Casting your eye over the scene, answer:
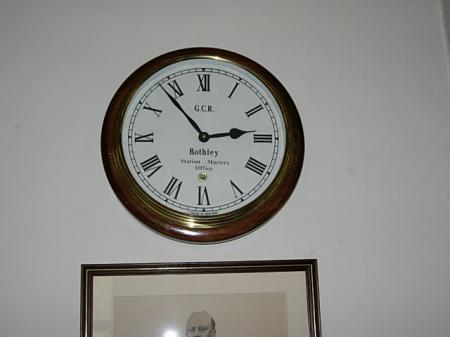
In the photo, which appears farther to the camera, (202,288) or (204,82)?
(204,82)

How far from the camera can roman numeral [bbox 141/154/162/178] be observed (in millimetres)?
1411

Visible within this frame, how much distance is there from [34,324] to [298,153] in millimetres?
736

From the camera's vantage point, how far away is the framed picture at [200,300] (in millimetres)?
1329

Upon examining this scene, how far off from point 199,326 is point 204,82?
60 cm

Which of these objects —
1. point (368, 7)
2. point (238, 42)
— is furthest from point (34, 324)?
point (368, 7)

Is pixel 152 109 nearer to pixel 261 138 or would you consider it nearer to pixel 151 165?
pixel 151 165

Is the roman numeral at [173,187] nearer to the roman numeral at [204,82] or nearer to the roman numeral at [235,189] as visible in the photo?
the roman numeral at [235,189]

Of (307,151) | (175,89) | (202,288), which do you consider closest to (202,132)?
(175,89)

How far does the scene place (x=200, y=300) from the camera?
1358 mm

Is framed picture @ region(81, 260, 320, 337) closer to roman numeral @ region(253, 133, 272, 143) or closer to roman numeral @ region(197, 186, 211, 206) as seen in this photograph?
roman numeral @ region(197, 186, 211, 206)

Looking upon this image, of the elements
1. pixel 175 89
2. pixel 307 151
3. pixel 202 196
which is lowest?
pixel 202 196

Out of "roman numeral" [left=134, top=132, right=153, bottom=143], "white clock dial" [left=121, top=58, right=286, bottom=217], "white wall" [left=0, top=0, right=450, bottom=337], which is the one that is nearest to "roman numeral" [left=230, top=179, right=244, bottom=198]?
"white clock dial" [left=121, top=58, right=286, bottom=217]

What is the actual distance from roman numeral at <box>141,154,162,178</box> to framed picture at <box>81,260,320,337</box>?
0.22 metres

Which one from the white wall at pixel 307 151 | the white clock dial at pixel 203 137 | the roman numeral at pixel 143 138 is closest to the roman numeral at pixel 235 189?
the white clock dial at pixel 203 137
